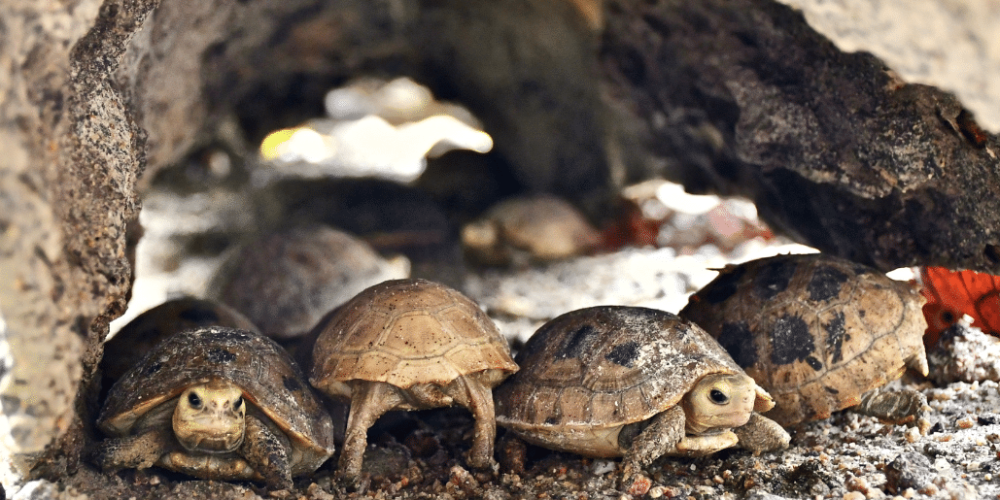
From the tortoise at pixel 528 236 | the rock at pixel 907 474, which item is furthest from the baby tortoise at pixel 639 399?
the tortoise at pixel 528 236

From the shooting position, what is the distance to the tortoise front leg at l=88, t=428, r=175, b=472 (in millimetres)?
2625

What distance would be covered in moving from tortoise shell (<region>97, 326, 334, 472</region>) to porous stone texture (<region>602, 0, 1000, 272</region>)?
2.37 metres

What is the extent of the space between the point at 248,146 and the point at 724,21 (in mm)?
5800

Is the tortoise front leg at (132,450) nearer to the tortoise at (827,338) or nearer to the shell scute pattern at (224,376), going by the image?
the shell scute pattern at (224,376)

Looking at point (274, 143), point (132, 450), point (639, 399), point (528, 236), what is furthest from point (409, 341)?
point (274, 143)

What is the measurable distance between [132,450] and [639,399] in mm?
1759

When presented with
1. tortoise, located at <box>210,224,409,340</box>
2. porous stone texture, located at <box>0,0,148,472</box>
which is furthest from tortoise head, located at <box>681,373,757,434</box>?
tortoise, located at <box>210,224,409,340</box>

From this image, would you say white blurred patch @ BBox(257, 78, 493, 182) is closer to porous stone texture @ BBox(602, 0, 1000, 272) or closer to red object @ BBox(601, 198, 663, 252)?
red object @ BBox(601, 198, 663, 252)

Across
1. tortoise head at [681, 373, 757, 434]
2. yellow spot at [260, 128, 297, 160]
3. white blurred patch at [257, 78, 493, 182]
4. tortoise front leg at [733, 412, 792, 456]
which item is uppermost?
white blurred patch at [257, 78, 493, 182]

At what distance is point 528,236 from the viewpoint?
6918 mm

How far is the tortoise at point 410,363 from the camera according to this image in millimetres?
2838

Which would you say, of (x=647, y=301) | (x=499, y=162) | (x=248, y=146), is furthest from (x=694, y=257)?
(x=248, y=146)

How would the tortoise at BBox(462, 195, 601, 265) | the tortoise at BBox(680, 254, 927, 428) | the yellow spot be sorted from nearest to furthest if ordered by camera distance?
the tortoise at BBox(680, 254, 927, 428)
the tortoise at BBox(462, 195, 601, 265)
the yellow spot

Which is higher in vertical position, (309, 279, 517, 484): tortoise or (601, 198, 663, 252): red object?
(601, 198, 663, 252): red object
